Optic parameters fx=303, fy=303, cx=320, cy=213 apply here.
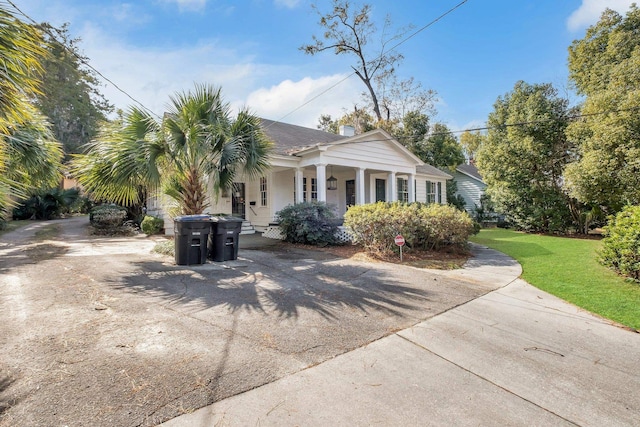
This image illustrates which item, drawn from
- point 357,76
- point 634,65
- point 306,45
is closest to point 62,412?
point 634,65

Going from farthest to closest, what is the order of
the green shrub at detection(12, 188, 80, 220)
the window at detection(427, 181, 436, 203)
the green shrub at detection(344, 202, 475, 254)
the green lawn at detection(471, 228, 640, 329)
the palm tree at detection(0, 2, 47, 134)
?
the window at detection(427, 181, 436, 203), the green shrub at detection(12, 188, 80, 220), the green shrub at detection(344, 202, 475, 254), the green lawn at detection(471, 228, 640, 329), the palm tree at detection(0, 2, 47, 134)

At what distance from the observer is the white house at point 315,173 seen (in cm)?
1289

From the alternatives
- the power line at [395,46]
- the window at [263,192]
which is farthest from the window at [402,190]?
the window at [263,192]

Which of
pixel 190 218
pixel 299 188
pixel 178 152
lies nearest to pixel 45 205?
pixel 299 188

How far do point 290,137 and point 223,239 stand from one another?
32.2 feet

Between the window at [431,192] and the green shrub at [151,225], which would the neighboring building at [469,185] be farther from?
the green shrub at [151,225]

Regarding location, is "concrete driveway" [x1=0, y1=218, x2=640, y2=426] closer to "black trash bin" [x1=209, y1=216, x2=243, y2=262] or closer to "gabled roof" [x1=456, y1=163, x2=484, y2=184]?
"black trash bin" [x1=209, y1=216, x2=243, y2=262]

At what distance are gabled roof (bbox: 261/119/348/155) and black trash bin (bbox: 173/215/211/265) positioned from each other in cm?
652

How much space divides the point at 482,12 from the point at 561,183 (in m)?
11.5

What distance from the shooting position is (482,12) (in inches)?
368

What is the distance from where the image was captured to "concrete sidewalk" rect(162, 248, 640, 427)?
2.27 meters

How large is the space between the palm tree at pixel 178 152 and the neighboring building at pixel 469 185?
76.1ft

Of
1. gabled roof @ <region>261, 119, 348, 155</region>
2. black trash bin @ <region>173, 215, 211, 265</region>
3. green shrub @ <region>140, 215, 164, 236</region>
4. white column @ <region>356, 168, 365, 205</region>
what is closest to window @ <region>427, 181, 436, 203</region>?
gabled roof @ <region>261, 119, 348, 155</region>

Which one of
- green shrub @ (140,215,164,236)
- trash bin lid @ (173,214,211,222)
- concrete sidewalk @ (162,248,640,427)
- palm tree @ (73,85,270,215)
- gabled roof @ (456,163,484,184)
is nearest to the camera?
concrete sidewalk @ (162,248,640,427)
